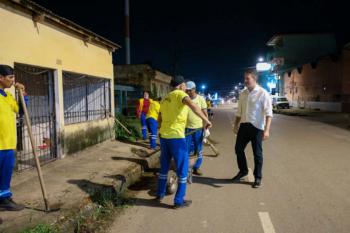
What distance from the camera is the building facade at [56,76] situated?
671cm

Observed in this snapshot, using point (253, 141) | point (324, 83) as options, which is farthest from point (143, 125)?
point (324, 83)

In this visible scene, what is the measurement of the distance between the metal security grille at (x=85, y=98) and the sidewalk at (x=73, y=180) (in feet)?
4.14

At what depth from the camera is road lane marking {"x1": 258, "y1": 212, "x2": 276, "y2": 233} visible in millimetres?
4282

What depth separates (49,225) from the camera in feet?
13.4

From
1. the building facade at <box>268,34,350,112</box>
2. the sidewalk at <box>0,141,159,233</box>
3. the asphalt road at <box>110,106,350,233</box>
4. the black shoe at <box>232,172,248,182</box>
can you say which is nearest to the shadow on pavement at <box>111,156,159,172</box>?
the sidewalk at <box>0,141,159,233</box>

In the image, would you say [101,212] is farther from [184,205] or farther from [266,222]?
[266,222]

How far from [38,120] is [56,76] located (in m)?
1.25

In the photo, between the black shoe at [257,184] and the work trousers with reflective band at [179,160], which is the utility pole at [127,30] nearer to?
the black shoe at [257,184]

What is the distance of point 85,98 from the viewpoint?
10727mm

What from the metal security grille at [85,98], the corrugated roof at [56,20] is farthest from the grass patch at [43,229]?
the metal security grille at [85,98]

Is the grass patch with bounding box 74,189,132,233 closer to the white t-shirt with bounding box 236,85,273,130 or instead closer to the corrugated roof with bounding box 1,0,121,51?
the white t-shirt with bounding box 236,85,273,130

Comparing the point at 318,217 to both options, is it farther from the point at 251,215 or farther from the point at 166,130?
the point at 166,130

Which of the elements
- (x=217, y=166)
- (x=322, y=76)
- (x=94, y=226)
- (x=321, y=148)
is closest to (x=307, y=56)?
(x=322, y=76)

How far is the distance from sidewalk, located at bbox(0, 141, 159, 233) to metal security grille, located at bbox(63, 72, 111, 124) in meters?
1.26
